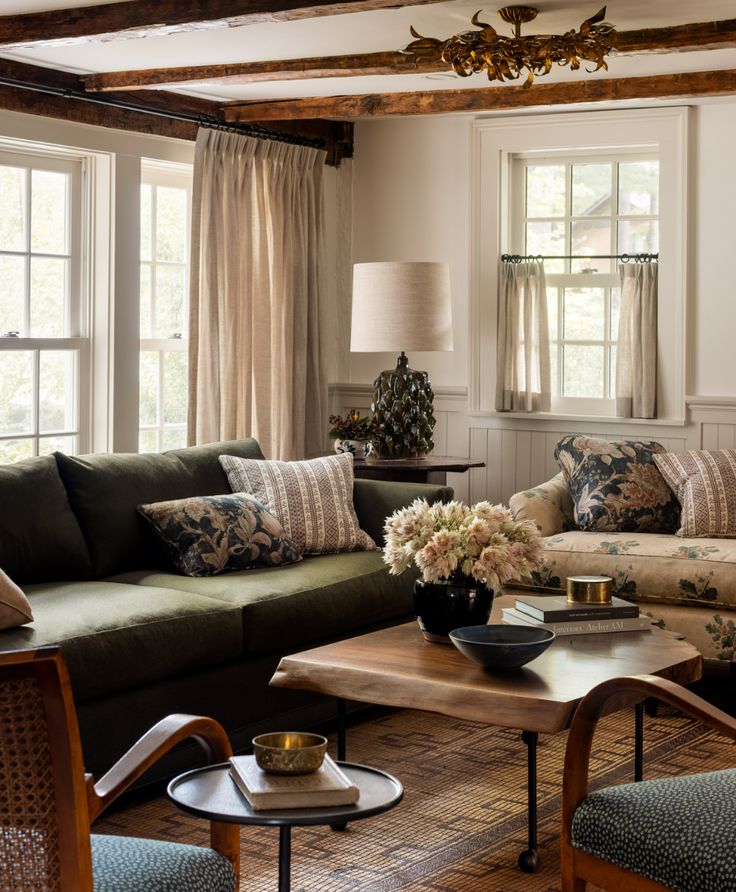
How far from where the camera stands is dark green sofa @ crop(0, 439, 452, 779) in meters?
3.50

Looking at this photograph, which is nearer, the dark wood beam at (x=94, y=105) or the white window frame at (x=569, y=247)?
the dark wood beam at (x=94, y=105)

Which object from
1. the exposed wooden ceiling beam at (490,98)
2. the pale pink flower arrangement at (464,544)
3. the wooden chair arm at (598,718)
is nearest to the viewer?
the wooden chair arm at (598,718)

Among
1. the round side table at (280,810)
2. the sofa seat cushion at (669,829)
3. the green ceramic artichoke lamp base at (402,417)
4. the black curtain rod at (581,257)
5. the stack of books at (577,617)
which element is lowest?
the sofa seat cushion at (669,829)

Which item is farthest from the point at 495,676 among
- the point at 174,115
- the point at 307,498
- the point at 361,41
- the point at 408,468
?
the point at 174,115

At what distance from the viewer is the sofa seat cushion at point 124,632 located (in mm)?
3404

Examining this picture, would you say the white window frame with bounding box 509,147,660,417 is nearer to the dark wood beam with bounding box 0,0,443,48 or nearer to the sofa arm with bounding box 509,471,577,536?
the sofa arm with bounding box 509,471,577,536

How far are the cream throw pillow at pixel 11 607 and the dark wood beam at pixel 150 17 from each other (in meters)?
1.87

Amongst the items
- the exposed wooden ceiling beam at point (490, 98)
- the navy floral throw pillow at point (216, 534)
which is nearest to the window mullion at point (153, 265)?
the exposed wooden ceiling beam at point (490, 98)

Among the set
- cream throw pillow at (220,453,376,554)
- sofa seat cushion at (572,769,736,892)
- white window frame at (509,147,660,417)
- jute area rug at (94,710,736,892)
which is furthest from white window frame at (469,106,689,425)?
sofa seat cushion at (572,769,736,892)

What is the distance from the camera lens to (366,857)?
3227mm

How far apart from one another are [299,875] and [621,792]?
1.02 m

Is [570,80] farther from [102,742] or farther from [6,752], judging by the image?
[6,752]

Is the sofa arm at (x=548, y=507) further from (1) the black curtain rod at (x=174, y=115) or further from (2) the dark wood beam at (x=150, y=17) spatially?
(1) the black curtain rod at (x=174, y=115)

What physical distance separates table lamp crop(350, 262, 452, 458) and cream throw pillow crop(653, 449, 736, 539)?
115 centimetres
